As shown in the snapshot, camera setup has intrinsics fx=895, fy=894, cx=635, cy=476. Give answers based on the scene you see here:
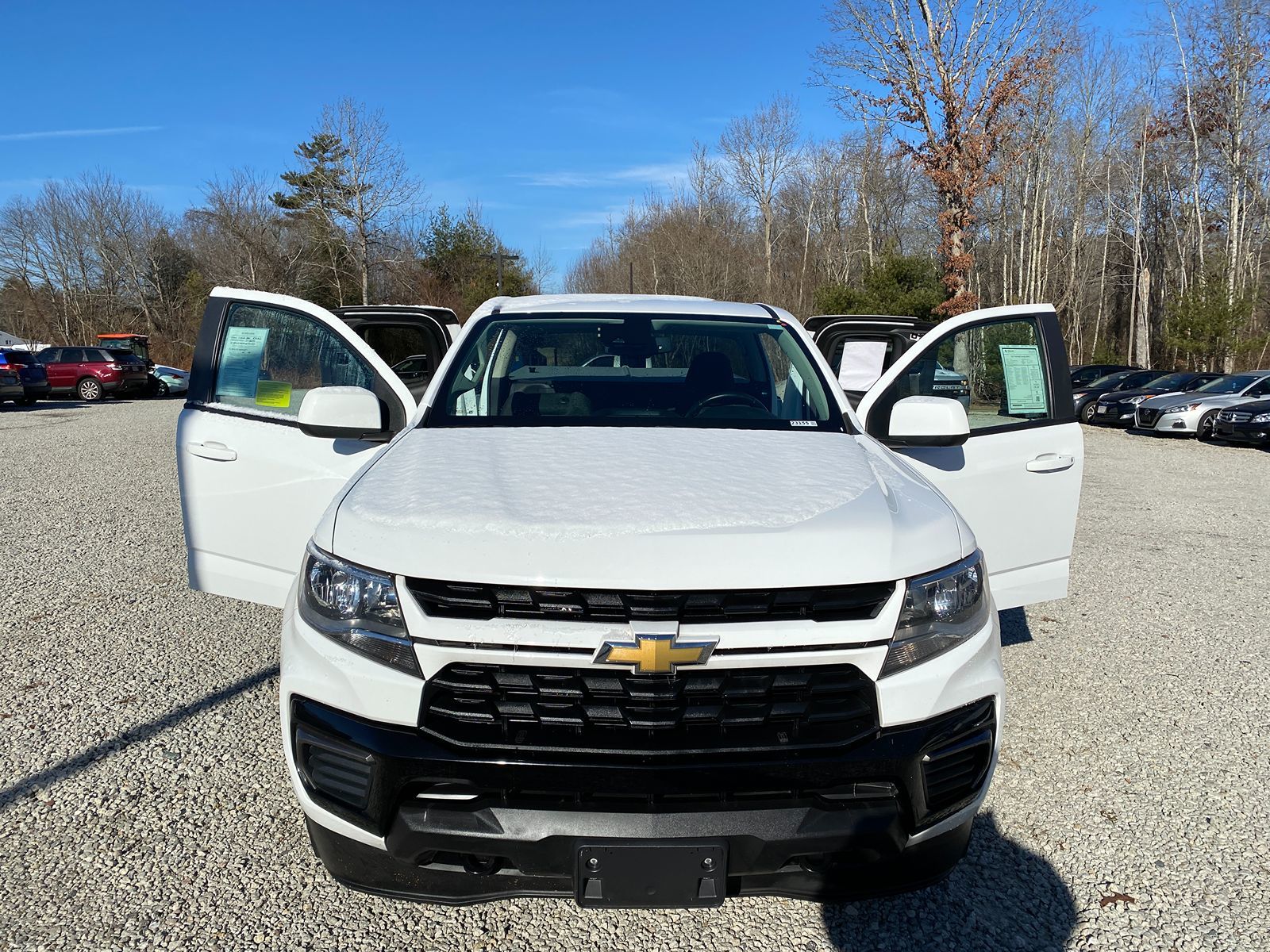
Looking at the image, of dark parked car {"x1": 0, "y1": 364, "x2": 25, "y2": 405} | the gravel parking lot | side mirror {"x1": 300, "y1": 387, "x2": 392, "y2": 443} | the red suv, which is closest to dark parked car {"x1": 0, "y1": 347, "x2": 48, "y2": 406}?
dark parked car {"x1": 0, "y1": 364, "x2": 25, "y2": 405}

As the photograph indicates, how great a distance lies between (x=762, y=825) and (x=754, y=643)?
1.28 ft

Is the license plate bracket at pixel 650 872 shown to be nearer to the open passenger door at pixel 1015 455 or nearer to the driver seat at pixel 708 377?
the driver seat at pixel 708 377

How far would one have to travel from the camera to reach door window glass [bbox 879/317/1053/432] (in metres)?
3.85

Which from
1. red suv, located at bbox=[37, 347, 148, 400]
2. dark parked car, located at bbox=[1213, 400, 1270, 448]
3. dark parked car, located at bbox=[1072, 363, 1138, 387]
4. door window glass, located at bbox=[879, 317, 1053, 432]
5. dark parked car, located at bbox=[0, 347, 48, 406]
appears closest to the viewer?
Answer: door window glass, located at bbox=[879, 317, 1053, 432]

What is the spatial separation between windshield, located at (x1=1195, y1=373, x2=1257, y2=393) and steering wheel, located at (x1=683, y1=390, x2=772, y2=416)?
20587 mm

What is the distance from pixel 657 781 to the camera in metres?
1.93

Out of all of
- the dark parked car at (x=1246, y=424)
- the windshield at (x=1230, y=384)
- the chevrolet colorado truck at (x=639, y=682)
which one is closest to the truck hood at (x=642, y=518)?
the chevrolet colorado truck at (x=639, y=682)

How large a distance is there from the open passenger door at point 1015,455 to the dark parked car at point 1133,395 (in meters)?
19.9

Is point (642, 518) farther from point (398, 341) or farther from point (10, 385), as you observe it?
point (10, 385)

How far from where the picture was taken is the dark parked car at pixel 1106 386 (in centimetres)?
2370

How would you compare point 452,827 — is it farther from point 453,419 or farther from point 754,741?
point 453,419

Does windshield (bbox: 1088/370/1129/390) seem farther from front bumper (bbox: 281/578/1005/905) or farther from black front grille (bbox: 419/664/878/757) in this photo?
black front grille (bbox: 419/664/878/757)

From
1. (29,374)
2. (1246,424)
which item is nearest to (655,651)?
(1246,424)

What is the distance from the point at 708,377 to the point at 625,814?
1954 mm
